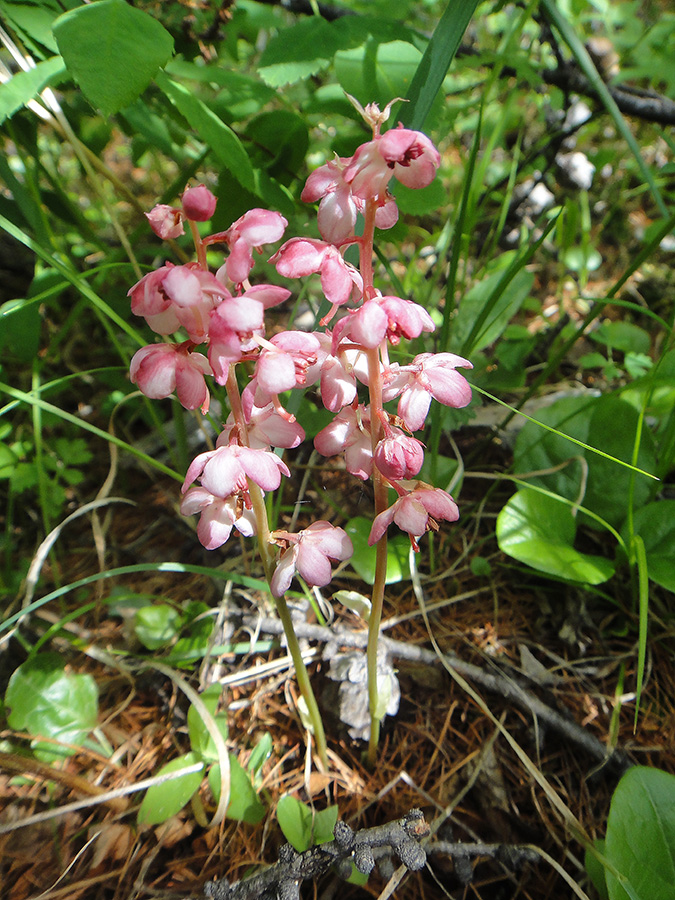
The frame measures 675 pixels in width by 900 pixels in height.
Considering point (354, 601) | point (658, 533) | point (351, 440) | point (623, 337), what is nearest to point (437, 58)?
point (351, 440)

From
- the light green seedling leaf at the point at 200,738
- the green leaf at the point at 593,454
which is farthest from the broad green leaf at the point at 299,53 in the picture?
the light green seedling leaf at the point at 200,738

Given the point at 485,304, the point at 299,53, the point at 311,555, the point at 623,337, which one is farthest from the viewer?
the point at 623,337

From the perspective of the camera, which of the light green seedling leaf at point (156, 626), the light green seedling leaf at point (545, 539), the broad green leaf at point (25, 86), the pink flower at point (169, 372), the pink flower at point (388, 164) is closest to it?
the pink flower at point (388, 164)

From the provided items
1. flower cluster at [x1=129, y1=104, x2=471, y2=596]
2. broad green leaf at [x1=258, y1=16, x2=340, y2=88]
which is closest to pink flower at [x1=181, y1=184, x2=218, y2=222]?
flower cluster at [x1=129, y1=104, x2=471, y2=596]

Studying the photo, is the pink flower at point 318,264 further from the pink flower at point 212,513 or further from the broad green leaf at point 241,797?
the broad green leaf at point 241,797

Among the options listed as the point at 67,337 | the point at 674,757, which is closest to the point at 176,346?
the point at 674,757

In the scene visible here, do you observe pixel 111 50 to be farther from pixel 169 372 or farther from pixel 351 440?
pixel 351 440

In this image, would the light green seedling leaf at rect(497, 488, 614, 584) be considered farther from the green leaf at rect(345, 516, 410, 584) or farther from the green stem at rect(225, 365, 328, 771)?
the green stem at rect(225, 365, 328, 771)

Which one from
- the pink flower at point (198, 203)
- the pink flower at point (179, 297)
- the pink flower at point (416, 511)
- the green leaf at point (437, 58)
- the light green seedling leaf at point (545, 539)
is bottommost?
the light green seedling leaf at point (545, 539)
